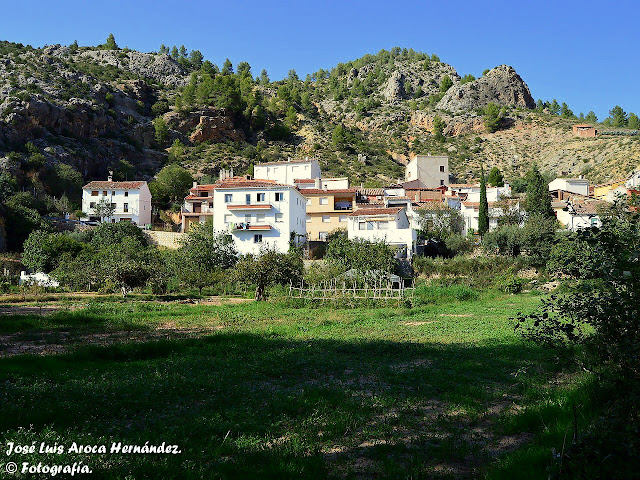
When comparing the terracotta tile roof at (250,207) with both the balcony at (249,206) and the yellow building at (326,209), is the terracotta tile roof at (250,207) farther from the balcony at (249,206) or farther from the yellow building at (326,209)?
the yellow building at (326,209)

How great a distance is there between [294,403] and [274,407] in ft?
Result: 1.58

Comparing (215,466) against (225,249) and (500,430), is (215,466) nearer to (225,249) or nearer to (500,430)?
(500,430)

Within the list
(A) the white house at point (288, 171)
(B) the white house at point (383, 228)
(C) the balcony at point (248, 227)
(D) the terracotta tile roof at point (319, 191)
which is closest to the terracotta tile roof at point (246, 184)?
(C) the balcony at point (248, 227)

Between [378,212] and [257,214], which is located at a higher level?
[257,214]

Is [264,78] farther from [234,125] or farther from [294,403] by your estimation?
[294,403]

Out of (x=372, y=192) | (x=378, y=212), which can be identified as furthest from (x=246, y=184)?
(x=372, y=192)

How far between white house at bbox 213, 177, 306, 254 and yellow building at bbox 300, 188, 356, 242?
572 centimetres

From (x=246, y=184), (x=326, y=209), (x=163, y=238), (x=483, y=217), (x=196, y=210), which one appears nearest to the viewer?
(x=483, y=217)

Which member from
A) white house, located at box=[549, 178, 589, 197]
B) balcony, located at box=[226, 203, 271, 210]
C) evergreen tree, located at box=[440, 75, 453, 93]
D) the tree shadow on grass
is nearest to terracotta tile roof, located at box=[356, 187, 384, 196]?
balcony, located at box=[226, 203, 271, 210]

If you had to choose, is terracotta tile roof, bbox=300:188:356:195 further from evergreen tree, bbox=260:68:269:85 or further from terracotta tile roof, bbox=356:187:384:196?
evergreen tree, bbox=260:68:269:85

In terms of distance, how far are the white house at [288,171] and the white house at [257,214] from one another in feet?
53.4

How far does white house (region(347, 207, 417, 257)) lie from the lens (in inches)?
2083

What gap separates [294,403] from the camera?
10219mm

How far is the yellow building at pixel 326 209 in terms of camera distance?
6631cm
